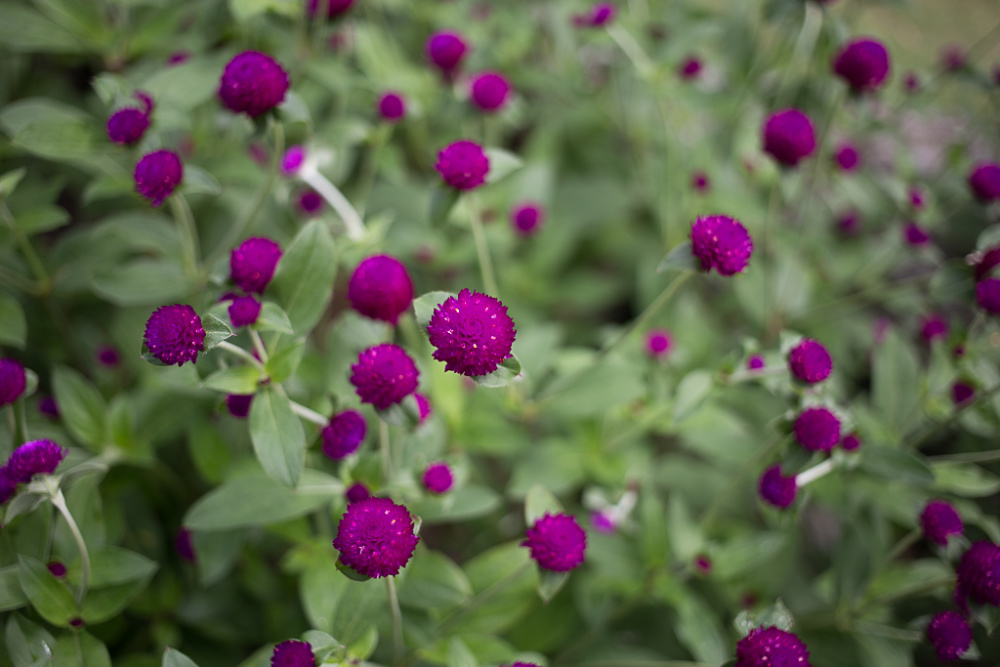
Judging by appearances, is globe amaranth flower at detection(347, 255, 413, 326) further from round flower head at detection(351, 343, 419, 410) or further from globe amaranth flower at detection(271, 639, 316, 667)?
globe amaranth flower at detection(271, 639, 316, 667)

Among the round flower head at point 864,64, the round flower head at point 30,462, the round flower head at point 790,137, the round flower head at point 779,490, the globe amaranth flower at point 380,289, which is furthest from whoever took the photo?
the round flower head at point 864,64

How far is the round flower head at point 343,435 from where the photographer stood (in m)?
1.02

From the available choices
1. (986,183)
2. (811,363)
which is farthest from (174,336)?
(986,183)

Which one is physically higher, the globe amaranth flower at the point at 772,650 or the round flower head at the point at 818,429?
the round flower head at the point at 818,429

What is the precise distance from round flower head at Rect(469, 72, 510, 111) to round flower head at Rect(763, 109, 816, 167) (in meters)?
0.61

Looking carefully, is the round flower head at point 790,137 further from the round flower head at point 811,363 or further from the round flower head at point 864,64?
the round flower head at point 811,363

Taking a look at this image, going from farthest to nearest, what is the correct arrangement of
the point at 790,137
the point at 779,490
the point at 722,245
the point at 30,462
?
the point at 790,137 < the point at 779,490 < the point at 722,245 < the point at 30,462

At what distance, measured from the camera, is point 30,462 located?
0.93 metres

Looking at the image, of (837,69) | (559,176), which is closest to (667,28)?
(559,176)

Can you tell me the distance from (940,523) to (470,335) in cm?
95

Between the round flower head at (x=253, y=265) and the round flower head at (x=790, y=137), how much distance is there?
107 cm

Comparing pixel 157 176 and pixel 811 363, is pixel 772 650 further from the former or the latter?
pixel 157 176

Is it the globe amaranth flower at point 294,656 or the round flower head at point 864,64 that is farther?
the round flower head at point 864,64

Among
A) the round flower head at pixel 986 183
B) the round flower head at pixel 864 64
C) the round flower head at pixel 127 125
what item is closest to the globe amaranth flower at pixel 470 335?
the round flower head at pixel 127 125
